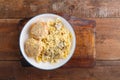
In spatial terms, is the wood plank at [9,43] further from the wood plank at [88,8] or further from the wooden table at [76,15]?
the wood plank at [88,8]

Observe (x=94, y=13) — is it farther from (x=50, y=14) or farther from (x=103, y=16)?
(x=50, y=14)

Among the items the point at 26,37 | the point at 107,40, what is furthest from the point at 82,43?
the point at 26,37

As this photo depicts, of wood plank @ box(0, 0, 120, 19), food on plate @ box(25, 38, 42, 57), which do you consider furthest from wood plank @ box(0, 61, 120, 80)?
wood plank @ box(0, 0, 120, 19)

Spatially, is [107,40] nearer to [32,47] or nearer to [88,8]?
[88,8]

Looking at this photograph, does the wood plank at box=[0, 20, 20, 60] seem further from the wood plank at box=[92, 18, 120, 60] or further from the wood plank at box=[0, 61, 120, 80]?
the wood plank at box=[92, 18, 120, 60]

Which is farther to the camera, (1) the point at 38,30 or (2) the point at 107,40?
(2) the point at 107,40

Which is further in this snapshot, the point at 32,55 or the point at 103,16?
the point at 103,16

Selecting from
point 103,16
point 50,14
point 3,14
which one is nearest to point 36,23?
point 50,14
